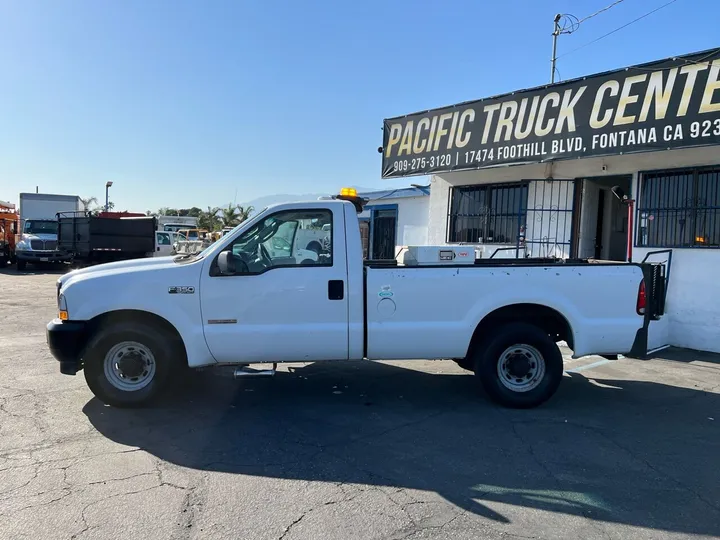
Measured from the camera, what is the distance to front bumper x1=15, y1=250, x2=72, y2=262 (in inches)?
866

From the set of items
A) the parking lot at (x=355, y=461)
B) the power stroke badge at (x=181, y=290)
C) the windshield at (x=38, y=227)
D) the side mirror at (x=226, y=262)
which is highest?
the windshield at (x=38, y=227)

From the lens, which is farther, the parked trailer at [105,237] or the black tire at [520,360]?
the parked trailer at [105,237]

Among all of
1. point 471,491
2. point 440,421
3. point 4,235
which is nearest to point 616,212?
point 440,421

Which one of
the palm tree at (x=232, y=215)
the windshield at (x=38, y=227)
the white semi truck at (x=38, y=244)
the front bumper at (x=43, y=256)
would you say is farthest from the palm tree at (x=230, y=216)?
the front bumper at (x=43, y=256)

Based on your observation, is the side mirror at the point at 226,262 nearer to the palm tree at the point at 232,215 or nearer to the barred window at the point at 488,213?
the barred window at the point at 488,213

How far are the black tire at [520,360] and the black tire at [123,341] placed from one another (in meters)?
3.13

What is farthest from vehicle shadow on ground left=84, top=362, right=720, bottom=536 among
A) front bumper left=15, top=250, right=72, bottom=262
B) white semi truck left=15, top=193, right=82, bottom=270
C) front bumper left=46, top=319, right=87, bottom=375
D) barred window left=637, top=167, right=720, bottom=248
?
white semi truck left=15, top=193, right=82, bottom=270

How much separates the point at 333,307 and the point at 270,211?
1.17 meters

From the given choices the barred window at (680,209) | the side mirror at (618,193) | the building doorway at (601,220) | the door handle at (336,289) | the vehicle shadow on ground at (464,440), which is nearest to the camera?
the vehicle shadow on ground at (464,440)

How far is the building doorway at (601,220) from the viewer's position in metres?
10.4

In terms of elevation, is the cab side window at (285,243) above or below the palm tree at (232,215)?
below

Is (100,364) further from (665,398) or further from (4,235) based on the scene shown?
(4,235)

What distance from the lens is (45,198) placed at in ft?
93.0

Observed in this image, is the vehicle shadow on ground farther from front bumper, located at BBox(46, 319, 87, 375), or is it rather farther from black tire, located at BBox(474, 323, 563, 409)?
front bumper, located at BBox(46, 319, 87, 375)
